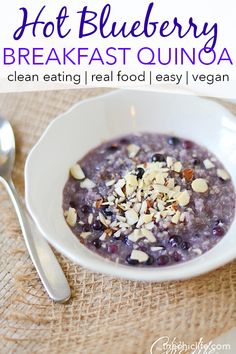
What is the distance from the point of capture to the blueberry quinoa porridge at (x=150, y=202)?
1.80 meters

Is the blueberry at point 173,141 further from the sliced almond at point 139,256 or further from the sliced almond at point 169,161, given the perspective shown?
the sliced almond at point 139,256

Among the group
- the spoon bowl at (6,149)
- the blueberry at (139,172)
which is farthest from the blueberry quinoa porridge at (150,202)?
the spoon bowl at (6,149)

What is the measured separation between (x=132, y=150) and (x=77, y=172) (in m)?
0.23

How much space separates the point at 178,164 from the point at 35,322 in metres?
0.72

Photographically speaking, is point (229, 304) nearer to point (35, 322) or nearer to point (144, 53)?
point (35, 322)

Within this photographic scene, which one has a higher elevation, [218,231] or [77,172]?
[218,231]

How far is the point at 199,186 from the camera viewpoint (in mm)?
Result: 1941

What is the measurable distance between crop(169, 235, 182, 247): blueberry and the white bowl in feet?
0.22

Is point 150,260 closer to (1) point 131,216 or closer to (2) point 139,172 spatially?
(1) point 131,216

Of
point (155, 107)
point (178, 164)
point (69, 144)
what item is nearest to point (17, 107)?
point (69, 144)

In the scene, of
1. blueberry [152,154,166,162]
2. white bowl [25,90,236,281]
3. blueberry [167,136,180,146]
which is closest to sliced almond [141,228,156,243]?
white bowl [25,90,236,281]

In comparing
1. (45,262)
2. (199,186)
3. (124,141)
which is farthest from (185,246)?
(124,141)

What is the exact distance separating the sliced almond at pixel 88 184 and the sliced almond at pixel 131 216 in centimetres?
20

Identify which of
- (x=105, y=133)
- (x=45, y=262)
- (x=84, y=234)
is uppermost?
(x=105, y=133)
